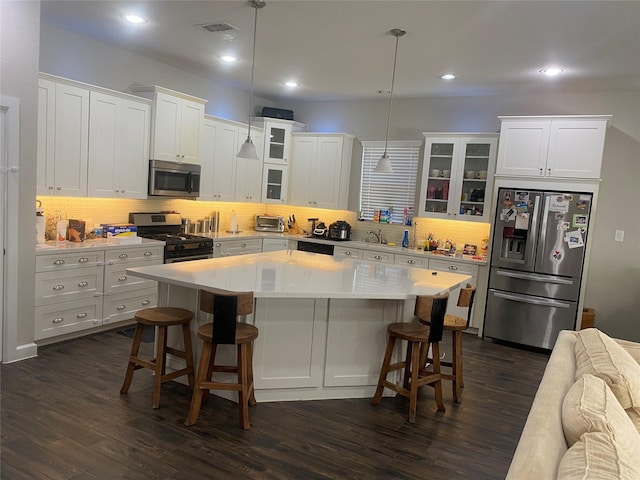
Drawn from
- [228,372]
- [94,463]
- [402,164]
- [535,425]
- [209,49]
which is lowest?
[94,463]

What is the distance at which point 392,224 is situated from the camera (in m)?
6.84

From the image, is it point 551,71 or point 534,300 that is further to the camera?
point 534,300

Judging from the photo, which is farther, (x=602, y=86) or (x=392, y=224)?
(x=392, y=224)

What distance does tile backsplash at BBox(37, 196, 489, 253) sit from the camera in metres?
5.05

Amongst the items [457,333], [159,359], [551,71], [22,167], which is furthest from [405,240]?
[22,167]

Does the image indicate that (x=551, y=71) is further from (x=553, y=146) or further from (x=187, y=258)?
(x=187, y=258)

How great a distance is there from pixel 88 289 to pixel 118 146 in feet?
5.01

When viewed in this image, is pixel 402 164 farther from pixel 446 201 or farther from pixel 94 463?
pixel 94 463

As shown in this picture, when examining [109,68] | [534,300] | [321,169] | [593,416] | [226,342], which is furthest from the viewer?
[321,169]

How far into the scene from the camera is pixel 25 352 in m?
3.95

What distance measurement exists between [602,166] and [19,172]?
5.94 metres

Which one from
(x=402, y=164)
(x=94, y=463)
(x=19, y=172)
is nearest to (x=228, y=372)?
(x=94, y=463)

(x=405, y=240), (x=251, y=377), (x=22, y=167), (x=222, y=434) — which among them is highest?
(x=22, y=167)

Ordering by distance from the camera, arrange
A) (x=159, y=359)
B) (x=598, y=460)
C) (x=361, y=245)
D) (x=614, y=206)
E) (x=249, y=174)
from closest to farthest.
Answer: (x=598, y=460), (x=159, y=359), (x=614, y=206), (x=361, y=245), (x=249, y=174)
